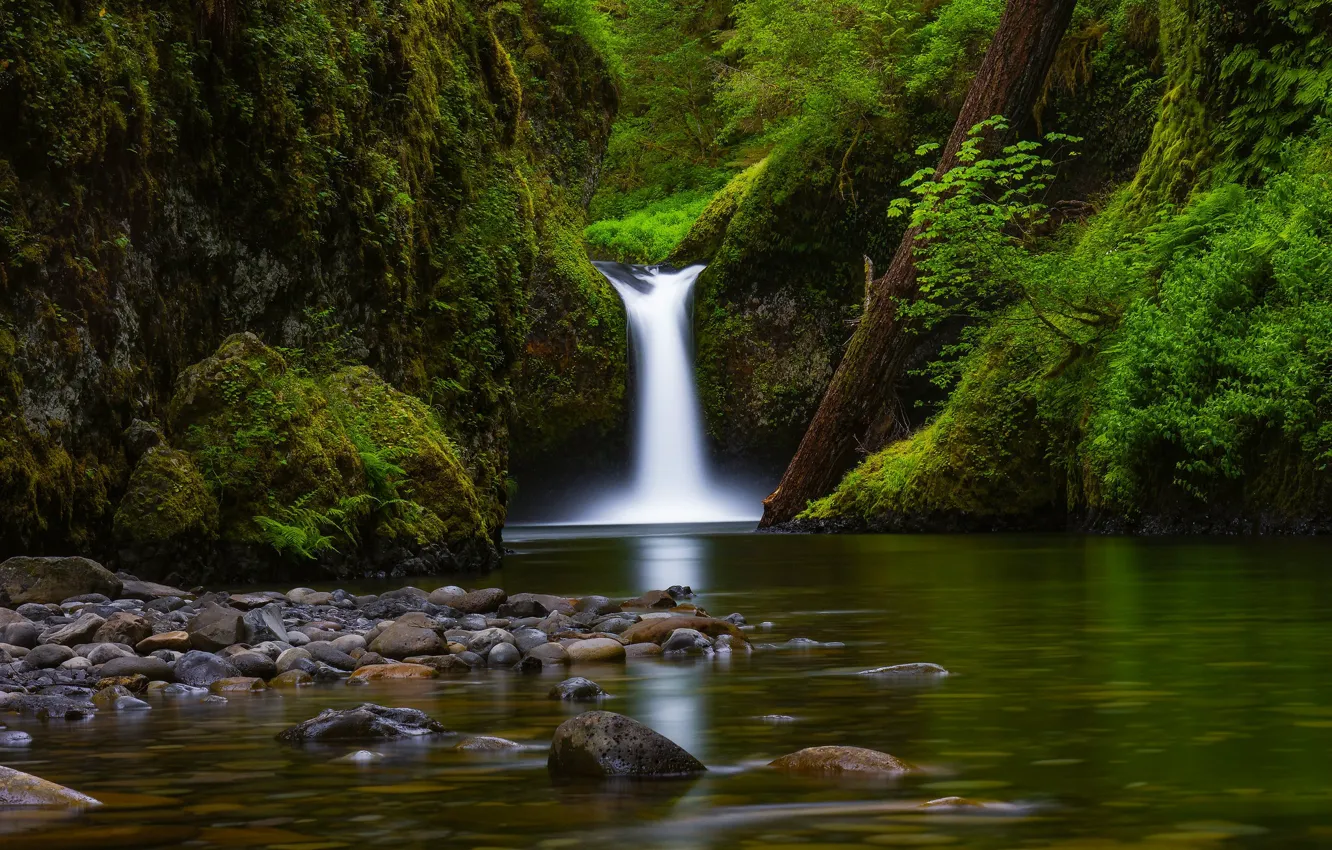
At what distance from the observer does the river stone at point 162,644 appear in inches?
255

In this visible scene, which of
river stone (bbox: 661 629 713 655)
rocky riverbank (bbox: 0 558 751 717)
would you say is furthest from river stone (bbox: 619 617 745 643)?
river stone (bbox: 661 629 713 655)

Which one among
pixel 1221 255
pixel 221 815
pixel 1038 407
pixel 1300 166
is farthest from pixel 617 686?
pixel 1038 407

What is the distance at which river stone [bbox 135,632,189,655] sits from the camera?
21.3 feet

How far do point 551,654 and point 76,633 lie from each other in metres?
2.14

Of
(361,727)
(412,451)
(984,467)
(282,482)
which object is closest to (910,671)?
(361,727)

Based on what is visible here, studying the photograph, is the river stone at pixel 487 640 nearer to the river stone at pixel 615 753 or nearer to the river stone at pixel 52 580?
the river stone at pixel 615 753

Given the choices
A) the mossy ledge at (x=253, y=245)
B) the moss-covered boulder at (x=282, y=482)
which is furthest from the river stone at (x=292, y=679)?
the moss-covered boulder at (x=282, y=482)

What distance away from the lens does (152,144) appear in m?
12.2

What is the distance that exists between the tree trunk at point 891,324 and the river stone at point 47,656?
16809mm

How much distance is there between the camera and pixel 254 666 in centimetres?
611

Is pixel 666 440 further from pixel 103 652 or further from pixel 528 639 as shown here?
pixel 103 652

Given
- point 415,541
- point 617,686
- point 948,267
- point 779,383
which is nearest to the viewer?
point 617,686

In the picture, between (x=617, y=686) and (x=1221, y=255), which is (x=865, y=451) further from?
(x=617, y=686)

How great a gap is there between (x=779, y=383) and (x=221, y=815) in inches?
1123
